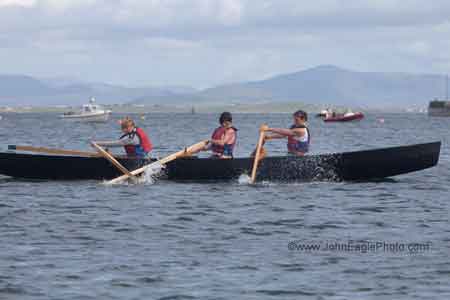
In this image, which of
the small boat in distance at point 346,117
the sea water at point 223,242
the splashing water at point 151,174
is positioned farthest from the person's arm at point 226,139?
the small boat in distance at point 346,117

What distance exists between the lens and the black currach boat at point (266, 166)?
24734mm

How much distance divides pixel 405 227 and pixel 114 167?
9.42 meters

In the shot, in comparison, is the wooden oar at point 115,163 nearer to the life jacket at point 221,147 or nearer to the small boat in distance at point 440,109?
the life jacket at point 221,147

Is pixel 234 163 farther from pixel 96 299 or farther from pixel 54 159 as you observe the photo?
pixel 96 299

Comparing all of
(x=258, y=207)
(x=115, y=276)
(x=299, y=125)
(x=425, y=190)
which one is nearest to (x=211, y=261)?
(x=115, y=276)

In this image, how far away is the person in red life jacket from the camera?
24812mm

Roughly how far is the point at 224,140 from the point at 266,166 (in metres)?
1.13

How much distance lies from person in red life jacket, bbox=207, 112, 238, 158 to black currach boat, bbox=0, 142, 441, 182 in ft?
1.10

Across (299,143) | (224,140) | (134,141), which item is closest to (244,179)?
(224,140)

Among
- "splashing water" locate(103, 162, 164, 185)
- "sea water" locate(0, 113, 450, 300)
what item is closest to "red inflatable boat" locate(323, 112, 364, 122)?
"splashing water" locate(103, 162, 164, 185)

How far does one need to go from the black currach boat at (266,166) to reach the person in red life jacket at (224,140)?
337mm

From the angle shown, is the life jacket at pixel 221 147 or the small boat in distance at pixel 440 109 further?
the small boat in distance at pixel 440 109

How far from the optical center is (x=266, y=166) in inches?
981

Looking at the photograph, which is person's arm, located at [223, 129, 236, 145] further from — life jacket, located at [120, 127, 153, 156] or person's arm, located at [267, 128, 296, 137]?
life jacket, located at [120, 127, 153, 156]
